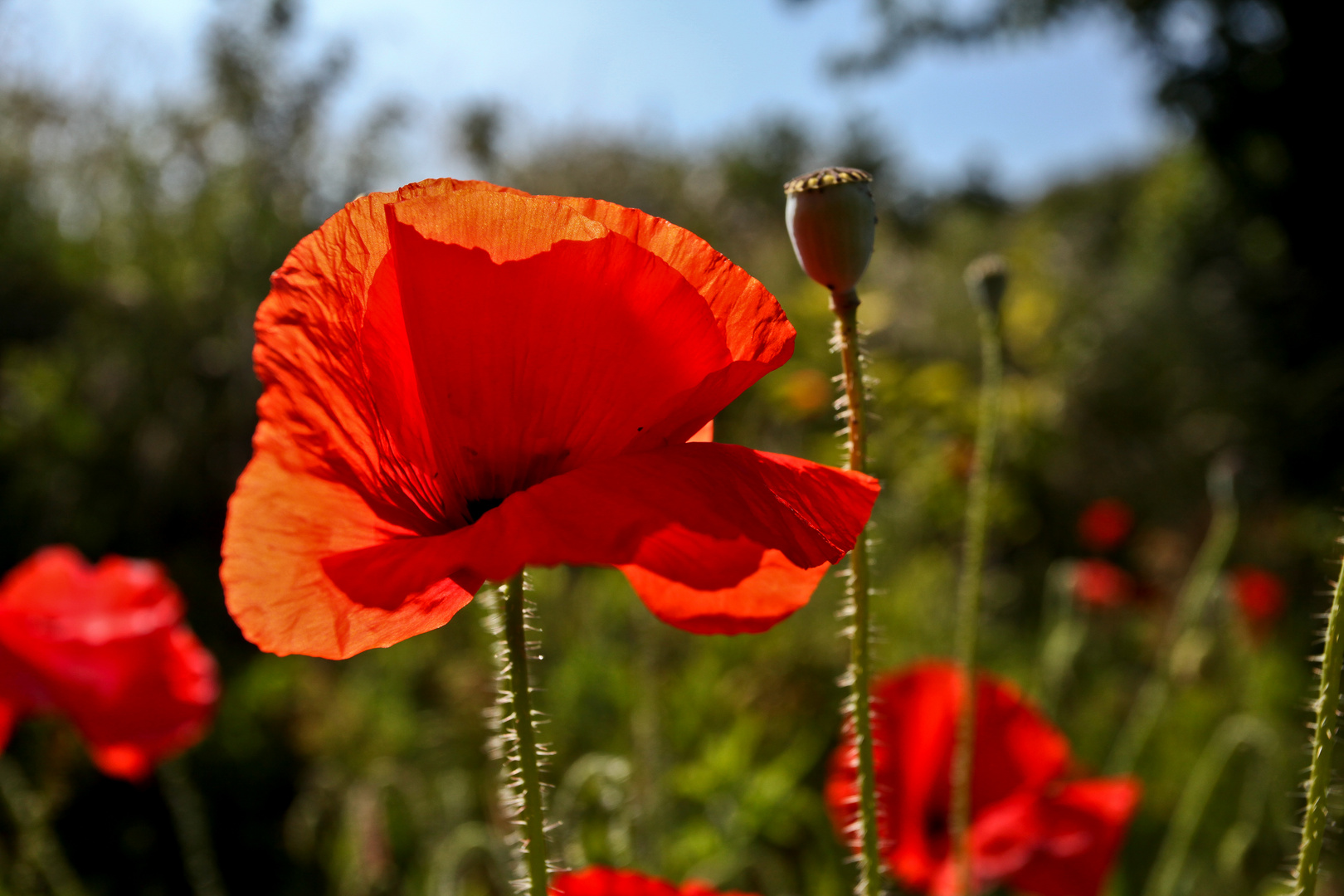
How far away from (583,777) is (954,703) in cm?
45

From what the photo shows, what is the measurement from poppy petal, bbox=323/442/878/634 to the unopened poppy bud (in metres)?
0.40

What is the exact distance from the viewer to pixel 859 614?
36 cm

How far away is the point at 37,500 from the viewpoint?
2822mm

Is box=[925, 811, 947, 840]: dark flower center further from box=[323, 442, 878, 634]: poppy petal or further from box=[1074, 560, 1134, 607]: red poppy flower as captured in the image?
box=[1074, 560, 1134, 607]: red poppy flower

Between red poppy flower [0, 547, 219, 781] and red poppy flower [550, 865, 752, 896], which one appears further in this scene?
red poppy flower [0, 547, 219, 781]

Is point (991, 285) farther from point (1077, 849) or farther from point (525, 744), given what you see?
point (1077, 849)

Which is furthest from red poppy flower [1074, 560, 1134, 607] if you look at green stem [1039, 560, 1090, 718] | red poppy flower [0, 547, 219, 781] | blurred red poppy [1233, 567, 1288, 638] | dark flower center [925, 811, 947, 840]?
red poppy flower [0, 547, 219, 781]

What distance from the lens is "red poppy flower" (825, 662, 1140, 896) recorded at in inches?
39.8

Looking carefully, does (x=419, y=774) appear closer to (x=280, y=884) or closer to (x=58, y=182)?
(x=280, y=884)

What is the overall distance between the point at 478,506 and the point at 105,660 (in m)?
0.84

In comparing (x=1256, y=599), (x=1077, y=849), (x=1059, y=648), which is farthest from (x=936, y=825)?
(x=1256, y=599)

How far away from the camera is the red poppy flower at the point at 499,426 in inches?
12.6

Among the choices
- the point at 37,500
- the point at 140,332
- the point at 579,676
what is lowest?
the point at 579,676

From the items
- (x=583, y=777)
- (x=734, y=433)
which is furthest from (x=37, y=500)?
(x=583, y=777)
